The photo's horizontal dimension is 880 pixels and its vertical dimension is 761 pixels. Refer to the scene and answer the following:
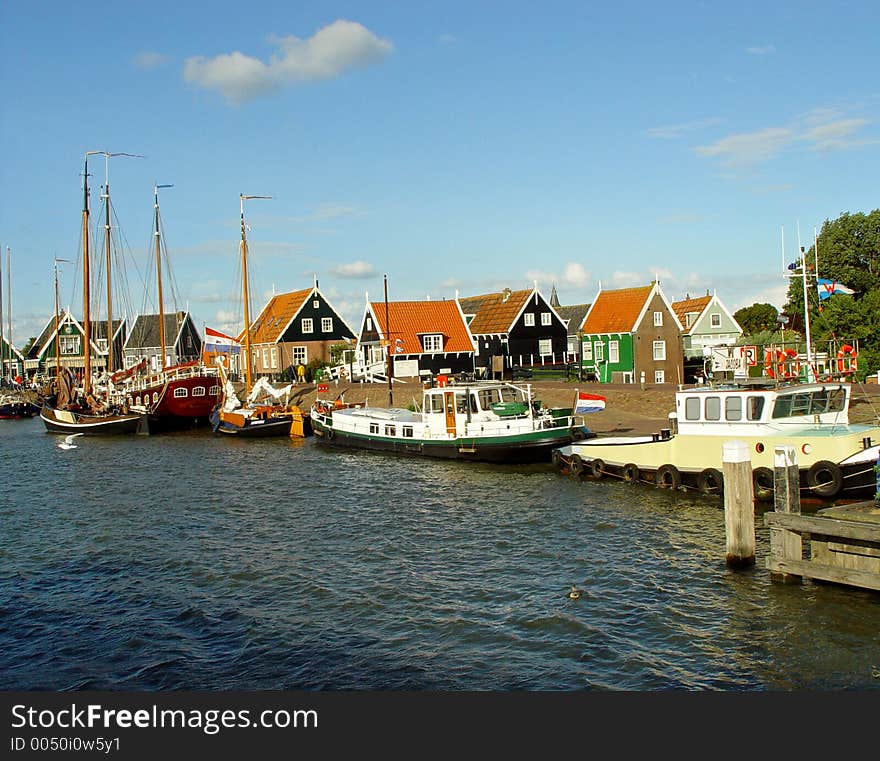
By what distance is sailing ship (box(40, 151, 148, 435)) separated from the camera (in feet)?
184

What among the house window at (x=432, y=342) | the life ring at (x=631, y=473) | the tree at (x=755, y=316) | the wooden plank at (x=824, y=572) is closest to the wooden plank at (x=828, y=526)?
the wooden plank at (x=824, y=572)

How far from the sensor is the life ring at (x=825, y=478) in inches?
891

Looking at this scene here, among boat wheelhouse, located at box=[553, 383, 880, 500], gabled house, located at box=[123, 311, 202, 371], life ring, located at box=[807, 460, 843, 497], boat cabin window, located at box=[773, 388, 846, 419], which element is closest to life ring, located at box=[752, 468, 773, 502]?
boat wheelhouse, located at box=[553, 383, 880, 500]

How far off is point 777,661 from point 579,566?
20.0 feet

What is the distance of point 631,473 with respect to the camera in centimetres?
2817

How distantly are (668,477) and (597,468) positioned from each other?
10.4 ft

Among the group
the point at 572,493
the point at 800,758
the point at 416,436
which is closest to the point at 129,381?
the point at 416,436

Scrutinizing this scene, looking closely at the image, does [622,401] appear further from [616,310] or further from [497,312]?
[497,312]

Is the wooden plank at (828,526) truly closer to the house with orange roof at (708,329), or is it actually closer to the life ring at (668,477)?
the life ring at (668,477)

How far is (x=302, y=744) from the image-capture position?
972 cm

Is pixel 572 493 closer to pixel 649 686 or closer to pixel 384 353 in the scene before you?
pixel 649 686

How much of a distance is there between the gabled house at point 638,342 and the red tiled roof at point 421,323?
1110 centimetres

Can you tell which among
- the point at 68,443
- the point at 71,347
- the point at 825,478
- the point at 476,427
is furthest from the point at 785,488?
the point at 71,347

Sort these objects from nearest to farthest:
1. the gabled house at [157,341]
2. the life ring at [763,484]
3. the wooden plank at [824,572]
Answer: the wooden plank at [824,572] → the life ring at [763,484] → the gabled house at [157,341]
